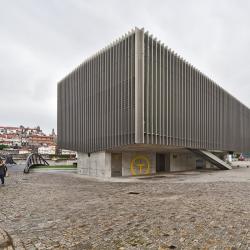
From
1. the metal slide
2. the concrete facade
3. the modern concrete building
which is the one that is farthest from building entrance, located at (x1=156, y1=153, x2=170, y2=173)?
the metal slide

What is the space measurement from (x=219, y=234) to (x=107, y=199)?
650 cm

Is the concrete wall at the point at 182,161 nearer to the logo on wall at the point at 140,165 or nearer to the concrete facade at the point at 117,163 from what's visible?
the concrete facade at the point at 117,163

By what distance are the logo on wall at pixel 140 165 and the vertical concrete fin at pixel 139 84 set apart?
721cm

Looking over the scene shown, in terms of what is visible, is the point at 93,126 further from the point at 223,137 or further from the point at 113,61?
the point at 223,137

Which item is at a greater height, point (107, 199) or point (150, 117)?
point (150, 117)

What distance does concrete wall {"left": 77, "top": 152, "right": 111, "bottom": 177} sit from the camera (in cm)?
2422

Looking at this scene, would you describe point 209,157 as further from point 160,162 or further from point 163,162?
point 160,162

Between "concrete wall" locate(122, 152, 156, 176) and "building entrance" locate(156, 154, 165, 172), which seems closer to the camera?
"concrete wall" locate(122, 152, 156, 176)

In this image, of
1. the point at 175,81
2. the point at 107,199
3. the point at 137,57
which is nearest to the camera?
the point at 107,199

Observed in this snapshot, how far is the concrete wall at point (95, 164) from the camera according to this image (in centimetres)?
2422

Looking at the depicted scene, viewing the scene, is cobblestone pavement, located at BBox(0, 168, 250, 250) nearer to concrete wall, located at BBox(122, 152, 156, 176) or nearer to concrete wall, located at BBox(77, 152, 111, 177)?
concrete wall, located at BBox(77, 152, 111, 177)

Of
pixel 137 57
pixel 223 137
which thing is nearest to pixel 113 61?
pixel 137 57

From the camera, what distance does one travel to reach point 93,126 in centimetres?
2642

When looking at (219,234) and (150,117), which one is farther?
(150,117)
